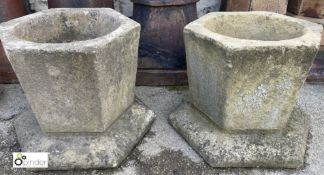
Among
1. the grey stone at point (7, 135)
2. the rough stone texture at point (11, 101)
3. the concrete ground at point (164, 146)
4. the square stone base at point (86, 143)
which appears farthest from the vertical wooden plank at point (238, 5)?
the grey stone at point (7, 135)

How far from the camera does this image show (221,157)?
188 cm

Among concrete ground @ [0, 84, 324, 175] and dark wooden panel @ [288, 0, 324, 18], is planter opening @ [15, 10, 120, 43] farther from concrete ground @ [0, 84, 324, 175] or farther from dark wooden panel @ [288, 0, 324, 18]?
dark wooden panel @ [288, 0, 324, 18]

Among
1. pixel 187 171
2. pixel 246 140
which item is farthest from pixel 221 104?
pixel 187 171

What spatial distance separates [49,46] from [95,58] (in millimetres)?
240

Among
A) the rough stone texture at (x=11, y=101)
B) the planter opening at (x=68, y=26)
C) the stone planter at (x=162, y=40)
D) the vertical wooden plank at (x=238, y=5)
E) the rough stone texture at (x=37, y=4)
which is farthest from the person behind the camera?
the rough stone texture at (x=37, y=4)

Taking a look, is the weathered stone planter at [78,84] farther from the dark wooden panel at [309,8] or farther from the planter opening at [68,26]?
the dark wooden panel at [309,8]

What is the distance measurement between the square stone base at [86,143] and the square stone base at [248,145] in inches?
14.1

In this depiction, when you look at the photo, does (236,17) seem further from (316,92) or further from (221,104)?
(316,92)

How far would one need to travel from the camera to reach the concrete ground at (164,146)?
188cm

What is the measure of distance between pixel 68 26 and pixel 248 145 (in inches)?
54.7

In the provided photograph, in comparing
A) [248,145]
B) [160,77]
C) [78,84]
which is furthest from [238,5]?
[78,84]

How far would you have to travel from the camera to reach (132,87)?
2.12 metres

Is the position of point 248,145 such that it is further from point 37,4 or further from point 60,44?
point 37,4

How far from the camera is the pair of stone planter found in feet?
5.34
